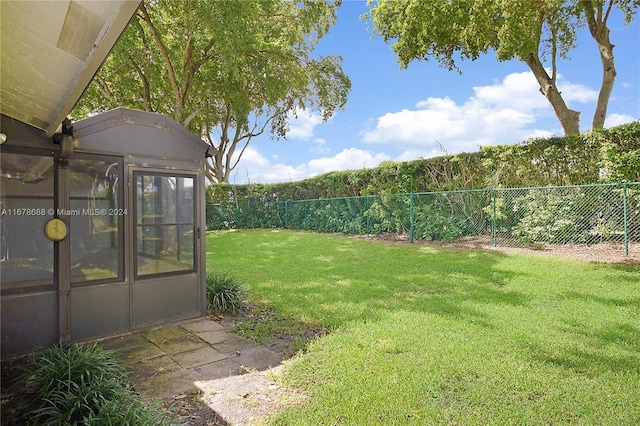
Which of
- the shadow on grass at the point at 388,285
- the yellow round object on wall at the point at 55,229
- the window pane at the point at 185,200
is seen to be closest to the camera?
the yellow round object on wall at the point at 55,229

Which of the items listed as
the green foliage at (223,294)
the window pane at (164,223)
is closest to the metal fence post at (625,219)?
the green foliage at (223,294)

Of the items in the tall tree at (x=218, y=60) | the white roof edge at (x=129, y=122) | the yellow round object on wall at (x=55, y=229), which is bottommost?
the yellow round object on wall at (x=55, y=229)

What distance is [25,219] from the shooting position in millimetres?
3301

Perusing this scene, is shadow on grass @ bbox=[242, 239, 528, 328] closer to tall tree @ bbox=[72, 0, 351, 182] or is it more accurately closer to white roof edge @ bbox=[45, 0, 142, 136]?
white roof edge @ bbox=[45, 0, 142, 136]

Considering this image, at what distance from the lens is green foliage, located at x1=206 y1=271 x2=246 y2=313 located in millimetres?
4617

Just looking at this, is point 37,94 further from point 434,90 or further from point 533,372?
point 434,90

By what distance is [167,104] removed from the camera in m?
13.6

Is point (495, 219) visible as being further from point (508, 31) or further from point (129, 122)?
point (129, 122)

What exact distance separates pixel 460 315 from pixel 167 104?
43.5 ft

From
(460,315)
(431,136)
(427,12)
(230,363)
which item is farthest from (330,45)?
(230,363)

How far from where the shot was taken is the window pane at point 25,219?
320 cm

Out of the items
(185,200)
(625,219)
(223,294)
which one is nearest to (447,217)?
(625,219)

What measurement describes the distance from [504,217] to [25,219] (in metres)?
8.72

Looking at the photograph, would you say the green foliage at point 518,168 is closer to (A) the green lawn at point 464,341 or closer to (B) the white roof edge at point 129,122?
(A) the green lawn at point 464,341
